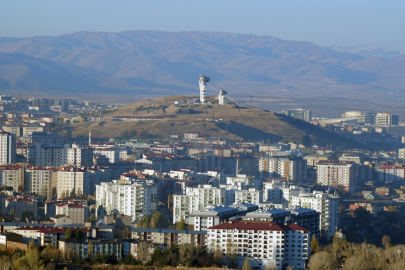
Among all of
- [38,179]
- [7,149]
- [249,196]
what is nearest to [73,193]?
[38,179]

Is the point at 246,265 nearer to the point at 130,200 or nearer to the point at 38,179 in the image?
the point at 130,200

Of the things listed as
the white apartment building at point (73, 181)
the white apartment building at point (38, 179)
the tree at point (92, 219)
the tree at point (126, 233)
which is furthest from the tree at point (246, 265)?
the white apartment building at point (38, 179)

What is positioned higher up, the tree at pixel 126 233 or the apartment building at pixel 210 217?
the apartment building at pixel 210 217

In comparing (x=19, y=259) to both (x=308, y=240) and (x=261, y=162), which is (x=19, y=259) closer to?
(x=308, y=240)

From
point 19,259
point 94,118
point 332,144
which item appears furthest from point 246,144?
point 19,259

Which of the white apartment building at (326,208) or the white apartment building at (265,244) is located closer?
the white apartment building at (265,244)

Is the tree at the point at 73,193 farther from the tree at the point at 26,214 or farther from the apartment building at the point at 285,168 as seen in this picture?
the apartment building at the point at 285,168

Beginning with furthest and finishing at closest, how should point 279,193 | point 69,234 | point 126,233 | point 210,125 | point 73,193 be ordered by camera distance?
1. point 210,125
2. point 73,193
3. point 279,193
4. point 126,233
5. point 69,234
